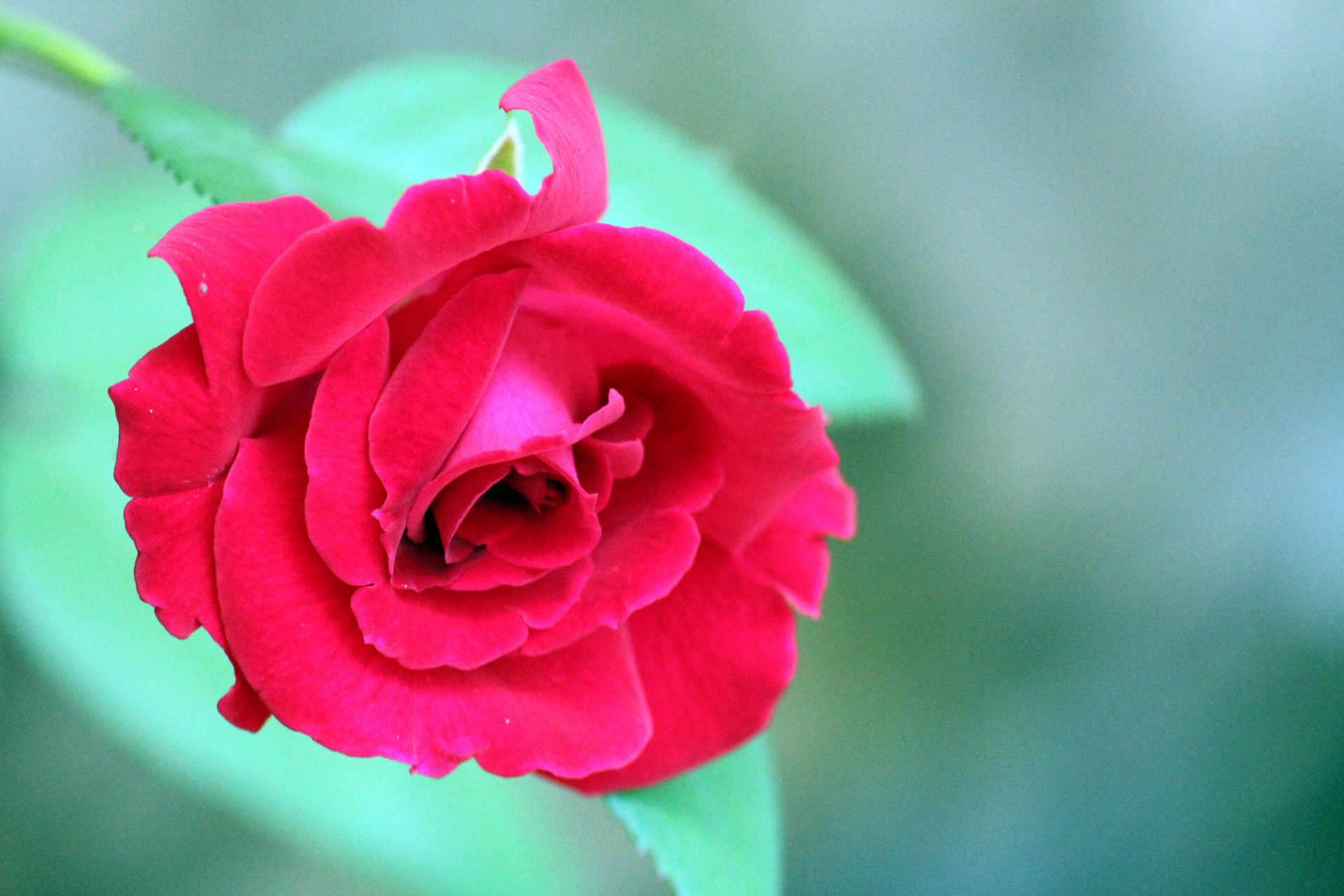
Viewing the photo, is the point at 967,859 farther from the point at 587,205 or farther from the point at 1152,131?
the point at 587,205

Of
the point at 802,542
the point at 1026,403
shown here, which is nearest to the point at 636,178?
the point at 802,542

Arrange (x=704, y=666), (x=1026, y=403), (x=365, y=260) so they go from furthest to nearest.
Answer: (x=1026, y=403)
(x=704, y=666)
(x=365, y=260)

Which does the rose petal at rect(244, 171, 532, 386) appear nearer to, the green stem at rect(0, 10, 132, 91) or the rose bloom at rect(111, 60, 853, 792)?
the rose bloom at rect(111, 60, 853, 792)

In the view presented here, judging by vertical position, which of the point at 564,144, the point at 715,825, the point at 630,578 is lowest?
the point at 715,825

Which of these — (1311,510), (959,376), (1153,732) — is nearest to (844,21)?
(959,376)

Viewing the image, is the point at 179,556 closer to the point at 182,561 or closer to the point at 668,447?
the point at 182,561

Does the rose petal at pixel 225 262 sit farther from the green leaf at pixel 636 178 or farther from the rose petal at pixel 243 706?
the green leaf at pixel 636 178

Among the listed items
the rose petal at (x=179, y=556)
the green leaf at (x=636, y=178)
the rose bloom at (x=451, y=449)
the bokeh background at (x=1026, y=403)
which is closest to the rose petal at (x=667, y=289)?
the rose bloom at (x=451, y=449)
